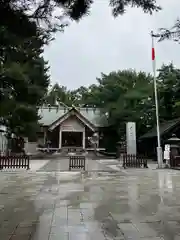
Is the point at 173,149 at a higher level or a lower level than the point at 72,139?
lower

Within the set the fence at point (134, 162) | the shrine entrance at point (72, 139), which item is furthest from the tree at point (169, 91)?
the shrine entrance at point (72, 139)

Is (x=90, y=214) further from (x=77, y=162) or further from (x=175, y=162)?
(x=175, y=162)

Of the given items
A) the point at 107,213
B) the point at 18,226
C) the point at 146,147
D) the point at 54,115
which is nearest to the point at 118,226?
the point at 107,213

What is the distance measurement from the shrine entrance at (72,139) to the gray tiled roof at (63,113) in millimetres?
2543

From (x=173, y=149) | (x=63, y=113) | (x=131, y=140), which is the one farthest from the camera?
(x=63, y=113)

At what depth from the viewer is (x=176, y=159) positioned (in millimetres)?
21031

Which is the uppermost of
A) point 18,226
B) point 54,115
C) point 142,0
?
point 54,115

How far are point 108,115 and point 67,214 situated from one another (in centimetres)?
3464

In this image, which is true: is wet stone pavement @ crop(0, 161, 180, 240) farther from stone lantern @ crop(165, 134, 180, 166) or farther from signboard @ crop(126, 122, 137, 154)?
signboard @ crop(126, 122, 137, 154)

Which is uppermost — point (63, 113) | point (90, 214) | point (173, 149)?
point (63, 113)

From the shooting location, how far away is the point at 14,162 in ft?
65.3

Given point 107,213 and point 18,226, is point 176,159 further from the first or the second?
point 18,226

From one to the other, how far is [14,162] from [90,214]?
13.7 metres

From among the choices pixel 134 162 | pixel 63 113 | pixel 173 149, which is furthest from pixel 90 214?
pixel 63 113
